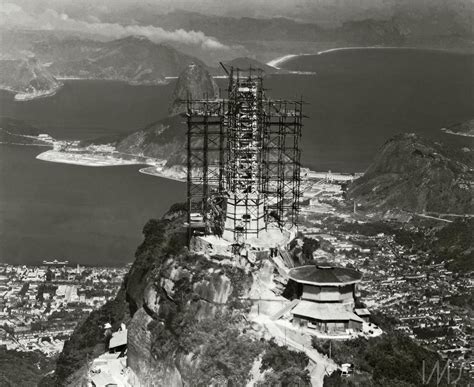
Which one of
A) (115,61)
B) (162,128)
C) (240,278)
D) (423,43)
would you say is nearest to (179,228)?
(240,278)

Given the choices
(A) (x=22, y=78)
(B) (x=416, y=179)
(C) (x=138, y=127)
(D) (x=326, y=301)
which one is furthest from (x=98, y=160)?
(D) (x=326, y=301)

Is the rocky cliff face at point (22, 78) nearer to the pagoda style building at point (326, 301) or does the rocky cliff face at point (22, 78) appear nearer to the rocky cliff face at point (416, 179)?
the rocky cliff face at point (416, 179)

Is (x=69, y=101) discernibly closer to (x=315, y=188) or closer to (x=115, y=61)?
(x=115, y=61)

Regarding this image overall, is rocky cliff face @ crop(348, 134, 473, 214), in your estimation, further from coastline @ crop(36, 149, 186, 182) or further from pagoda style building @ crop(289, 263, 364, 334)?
pagoda style building @ crop(289, 263, 364, 334)

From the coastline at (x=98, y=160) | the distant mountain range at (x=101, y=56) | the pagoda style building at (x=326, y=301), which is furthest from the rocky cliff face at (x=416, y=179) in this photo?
the distant mountain range at (x=101, y=56)

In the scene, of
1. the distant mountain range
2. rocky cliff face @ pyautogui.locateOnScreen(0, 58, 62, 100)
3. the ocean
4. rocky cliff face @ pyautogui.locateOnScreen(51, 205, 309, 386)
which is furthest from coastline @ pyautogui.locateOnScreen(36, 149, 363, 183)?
rocky cliff face @ pyautogui.locateOnScreen(0, 58, 62, 100)

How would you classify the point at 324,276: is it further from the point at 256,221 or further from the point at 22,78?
the point at 22,78
